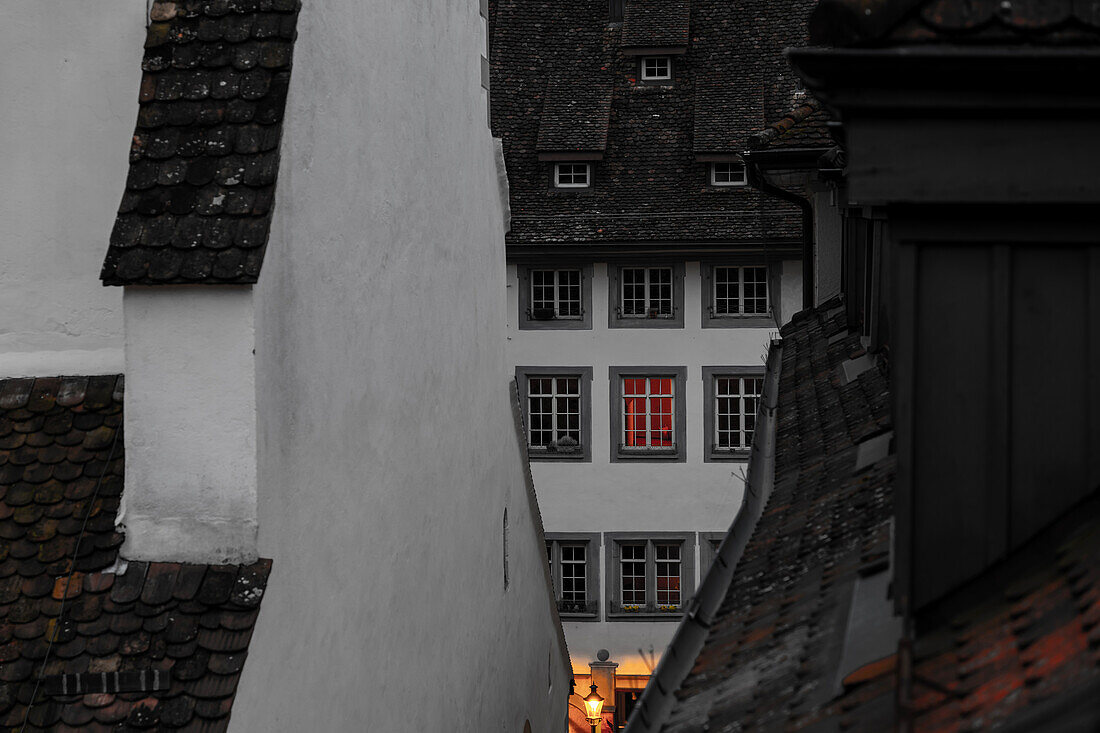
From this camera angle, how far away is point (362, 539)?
26.5 ft

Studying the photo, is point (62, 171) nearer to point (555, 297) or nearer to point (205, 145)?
point (205, 145)

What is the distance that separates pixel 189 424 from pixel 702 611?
228 cm

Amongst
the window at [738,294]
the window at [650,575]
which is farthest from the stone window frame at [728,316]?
the window at [650,575]

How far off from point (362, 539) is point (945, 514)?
4950 millimetres

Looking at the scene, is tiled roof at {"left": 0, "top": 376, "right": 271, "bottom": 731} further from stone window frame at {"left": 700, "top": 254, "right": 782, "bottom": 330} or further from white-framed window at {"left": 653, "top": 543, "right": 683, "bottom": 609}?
stone window frame at {"left": 700, "top": 254, "right": 782, "bottom": 330}

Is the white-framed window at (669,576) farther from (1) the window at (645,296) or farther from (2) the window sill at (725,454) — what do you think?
(1) the window at (645,296)

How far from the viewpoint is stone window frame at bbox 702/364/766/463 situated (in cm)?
2564

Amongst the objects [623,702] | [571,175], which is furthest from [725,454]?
[571,175]

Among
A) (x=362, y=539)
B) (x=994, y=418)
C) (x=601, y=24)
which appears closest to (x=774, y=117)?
(x=601, y=24)

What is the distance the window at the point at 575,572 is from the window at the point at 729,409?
2770mm

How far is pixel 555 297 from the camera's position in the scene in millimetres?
26328

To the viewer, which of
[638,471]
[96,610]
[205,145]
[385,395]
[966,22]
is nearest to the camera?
[966,22]

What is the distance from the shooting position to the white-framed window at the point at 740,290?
26.1 metres

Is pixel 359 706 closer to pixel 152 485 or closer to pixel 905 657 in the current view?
pixel 152 485
